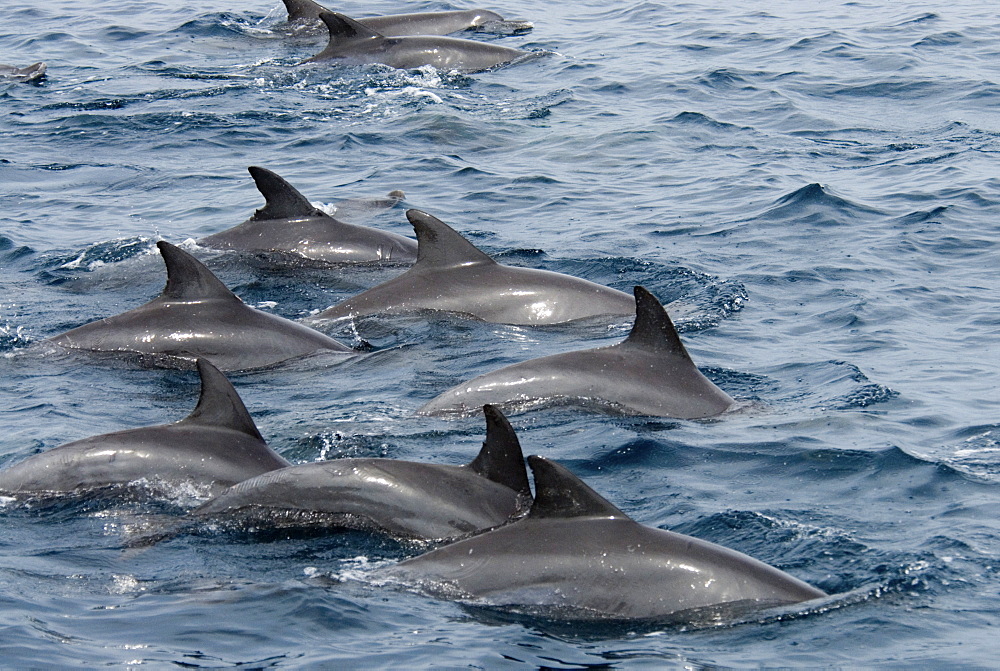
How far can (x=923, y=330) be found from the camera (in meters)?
13.9

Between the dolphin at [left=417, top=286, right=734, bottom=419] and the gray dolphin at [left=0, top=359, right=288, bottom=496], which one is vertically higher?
the gray dolphin at [left=0, top=359, right=288, bottom=496]

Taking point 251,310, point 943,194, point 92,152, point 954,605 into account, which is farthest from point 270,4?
point 954,605

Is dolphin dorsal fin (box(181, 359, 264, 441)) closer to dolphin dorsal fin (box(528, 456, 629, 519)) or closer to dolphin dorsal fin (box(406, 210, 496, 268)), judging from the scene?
dolphin dorsal fin (box(528, 456, 629, 519))

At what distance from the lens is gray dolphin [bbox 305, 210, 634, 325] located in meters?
13.8

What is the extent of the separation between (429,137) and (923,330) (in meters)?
11.1

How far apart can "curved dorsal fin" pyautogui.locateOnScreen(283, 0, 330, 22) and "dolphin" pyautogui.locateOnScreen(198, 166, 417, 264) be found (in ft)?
48.4

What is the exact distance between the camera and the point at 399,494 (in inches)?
344

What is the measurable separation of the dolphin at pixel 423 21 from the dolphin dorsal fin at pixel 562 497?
22329mm

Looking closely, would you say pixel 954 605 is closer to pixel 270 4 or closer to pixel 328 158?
pixel 328 158

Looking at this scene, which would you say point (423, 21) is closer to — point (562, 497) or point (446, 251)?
point (446, 251)

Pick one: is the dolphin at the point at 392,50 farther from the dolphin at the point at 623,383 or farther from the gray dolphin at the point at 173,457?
the gray dolphin at the point at 173,457

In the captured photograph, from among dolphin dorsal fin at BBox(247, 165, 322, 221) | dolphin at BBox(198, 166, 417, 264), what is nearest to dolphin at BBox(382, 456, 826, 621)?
dolphin at BBox(198, 166, 417, 264)

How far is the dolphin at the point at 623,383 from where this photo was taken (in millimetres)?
11164

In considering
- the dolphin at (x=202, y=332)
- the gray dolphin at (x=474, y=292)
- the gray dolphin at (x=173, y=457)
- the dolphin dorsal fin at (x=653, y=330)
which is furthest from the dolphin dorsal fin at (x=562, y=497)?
the gray dolphin at (x=474, y=292)
